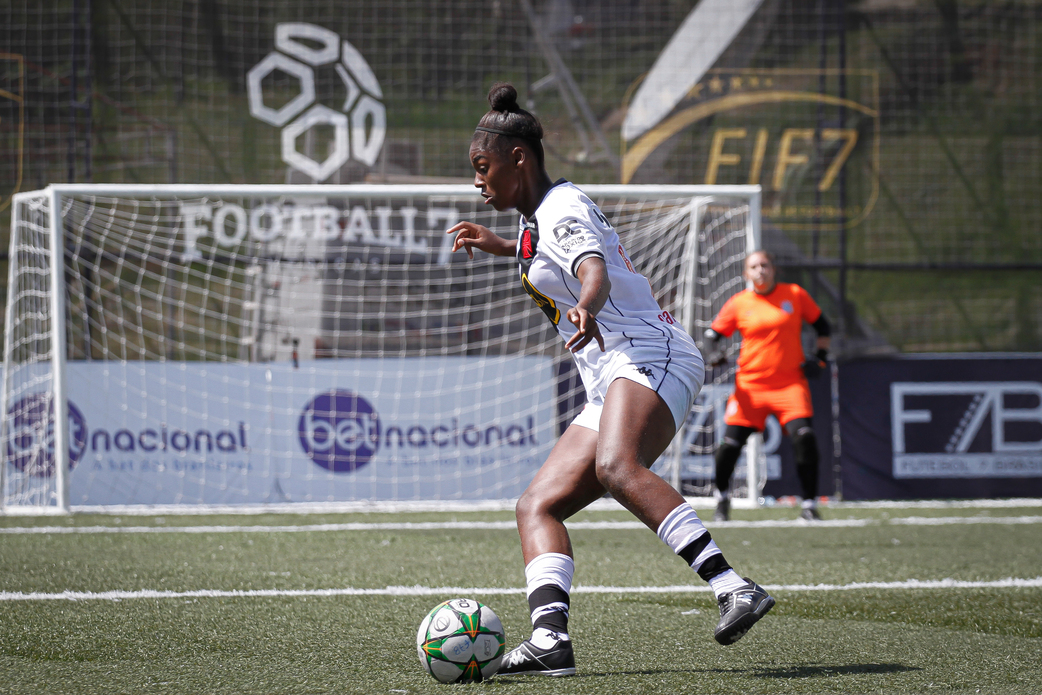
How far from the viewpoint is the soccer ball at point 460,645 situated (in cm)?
263

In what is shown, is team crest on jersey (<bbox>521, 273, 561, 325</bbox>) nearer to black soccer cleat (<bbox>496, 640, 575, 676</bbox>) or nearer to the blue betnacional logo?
black soccer cleat (<bbox>496, 640, 575, 676</bbox>)

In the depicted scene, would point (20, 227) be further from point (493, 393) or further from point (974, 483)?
point (974, 483)

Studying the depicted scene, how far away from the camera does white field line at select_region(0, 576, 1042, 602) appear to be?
4.02m

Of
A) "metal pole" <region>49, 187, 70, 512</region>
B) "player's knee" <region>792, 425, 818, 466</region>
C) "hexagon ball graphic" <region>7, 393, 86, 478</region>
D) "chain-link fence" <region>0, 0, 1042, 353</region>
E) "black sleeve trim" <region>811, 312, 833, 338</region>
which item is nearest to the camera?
"player's knee" <region>792, 425, 818, 466</region>

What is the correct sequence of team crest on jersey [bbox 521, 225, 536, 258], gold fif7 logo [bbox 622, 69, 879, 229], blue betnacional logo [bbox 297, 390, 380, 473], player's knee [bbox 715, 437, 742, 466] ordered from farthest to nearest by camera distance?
gold fif7 logo [bbox 622, 69, 879, 229]
blue betnacional logo [bbox 297, 390, 380, 473]
player's knee [bbox 715, 437, 742, 466]
team crest on jersey [bbox 521, 225, 536, 258]

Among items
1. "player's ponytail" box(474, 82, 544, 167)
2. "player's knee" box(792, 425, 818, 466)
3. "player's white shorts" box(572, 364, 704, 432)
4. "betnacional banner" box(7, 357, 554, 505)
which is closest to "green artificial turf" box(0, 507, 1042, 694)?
"player's knee" box(792, 425, 818, 466)

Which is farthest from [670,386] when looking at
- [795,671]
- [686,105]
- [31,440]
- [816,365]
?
[686,105]

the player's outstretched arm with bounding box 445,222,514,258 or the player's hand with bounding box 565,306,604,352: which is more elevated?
the player's outstretched arm with bounding box 445,222,514,258

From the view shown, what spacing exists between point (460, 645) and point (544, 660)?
23cm

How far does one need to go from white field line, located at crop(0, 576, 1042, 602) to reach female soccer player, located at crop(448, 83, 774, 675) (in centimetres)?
144

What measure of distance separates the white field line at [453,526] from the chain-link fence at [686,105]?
3152 mm

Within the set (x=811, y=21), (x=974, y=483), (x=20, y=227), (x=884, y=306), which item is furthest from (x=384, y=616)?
(x=811, y=21)

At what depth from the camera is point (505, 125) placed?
2.89m

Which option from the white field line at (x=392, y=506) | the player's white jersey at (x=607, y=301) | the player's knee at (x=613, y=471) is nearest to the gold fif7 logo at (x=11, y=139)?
the white field line at (x=392, y=506)
